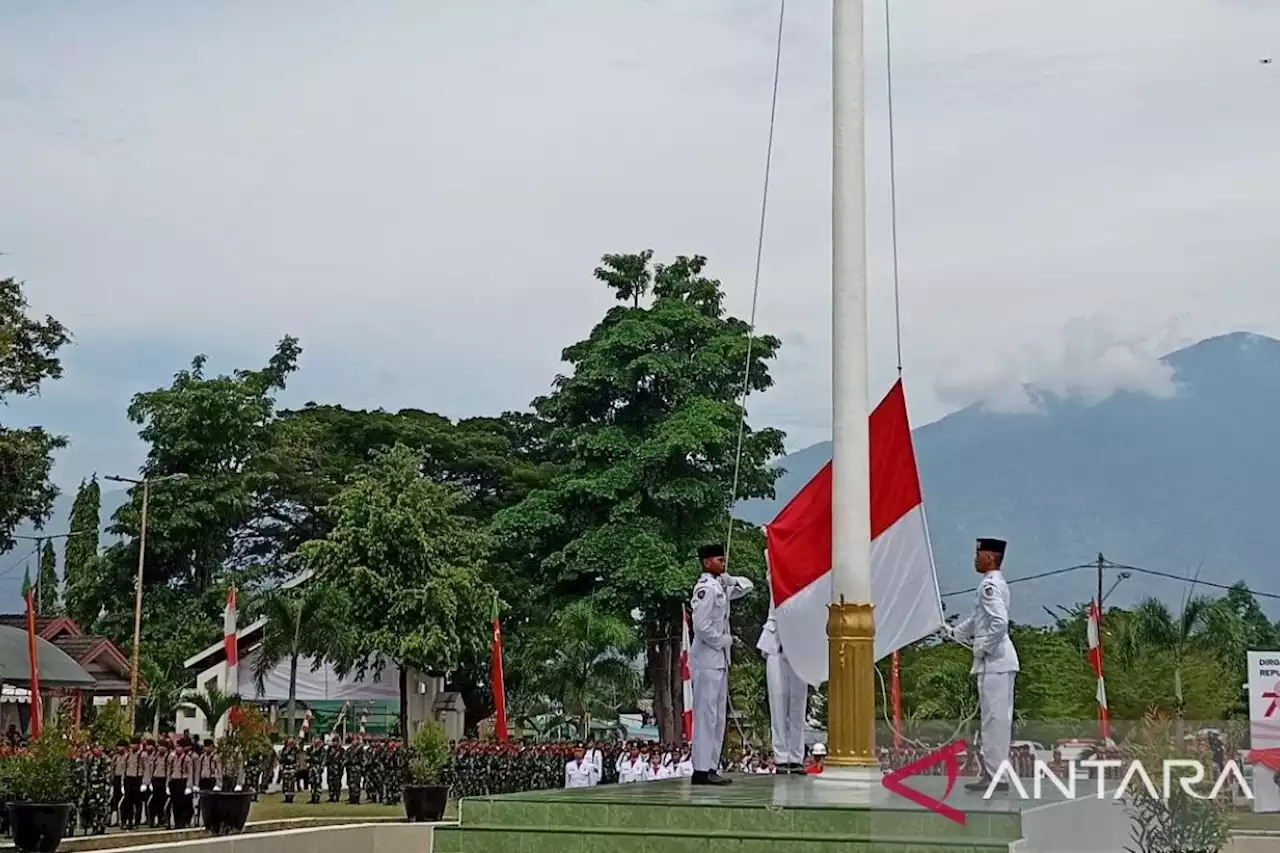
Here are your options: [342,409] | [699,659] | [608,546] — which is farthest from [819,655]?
[342,409]

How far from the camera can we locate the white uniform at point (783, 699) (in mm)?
12539

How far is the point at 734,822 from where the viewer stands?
10219 millimetres

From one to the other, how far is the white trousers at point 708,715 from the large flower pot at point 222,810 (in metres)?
5.90

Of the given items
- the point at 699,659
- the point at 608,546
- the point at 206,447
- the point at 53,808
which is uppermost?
the point at 206,447

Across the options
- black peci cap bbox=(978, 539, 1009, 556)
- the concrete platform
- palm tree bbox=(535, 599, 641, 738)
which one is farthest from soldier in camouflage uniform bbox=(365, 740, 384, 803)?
black peci cap bbox=(978, 539, 1009, 556)

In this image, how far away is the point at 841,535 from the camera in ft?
36.9

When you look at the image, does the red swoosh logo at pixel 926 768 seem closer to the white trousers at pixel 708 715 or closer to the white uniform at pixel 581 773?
the white trousers at pixel 708 715

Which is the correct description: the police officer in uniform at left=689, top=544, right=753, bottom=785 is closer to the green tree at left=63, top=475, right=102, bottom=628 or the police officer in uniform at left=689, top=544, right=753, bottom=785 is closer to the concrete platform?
the concrete platform

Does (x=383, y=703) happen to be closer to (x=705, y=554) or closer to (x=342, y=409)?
(x=342, y=409)

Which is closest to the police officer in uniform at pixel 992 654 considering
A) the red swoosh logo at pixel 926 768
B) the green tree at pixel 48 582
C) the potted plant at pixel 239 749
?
the red swoosh logo at pixel 926 768

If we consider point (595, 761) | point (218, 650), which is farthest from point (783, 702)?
point (218, 650)

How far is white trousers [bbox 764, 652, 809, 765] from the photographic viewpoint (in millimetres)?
12633

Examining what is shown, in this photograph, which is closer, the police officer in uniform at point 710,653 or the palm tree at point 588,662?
the police officer in uniform at point 710,653

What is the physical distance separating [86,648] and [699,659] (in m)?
27.0
